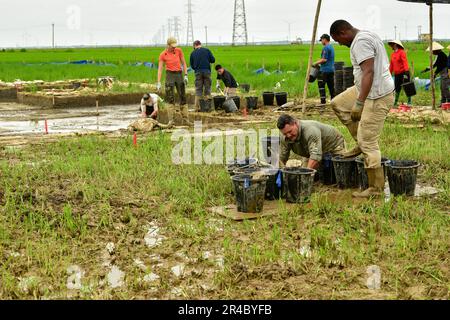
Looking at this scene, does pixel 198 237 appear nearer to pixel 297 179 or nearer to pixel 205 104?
pixel 297 179

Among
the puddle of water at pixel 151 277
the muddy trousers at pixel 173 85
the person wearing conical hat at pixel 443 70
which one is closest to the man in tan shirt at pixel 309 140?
the puddle of water at pixel 151 277

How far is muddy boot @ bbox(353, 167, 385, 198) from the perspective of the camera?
5.70m

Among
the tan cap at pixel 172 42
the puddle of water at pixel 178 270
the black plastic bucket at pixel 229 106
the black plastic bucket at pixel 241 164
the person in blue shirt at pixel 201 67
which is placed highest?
the tan cap at pixel 172 42

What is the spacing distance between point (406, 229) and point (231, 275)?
160 centimetres

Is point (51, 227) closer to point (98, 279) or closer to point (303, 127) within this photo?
point (98, 279)

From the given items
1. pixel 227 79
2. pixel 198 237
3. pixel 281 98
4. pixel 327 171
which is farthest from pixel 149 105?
pixel 198 237

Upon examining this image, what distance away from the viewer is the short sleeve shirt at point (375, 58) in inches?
214

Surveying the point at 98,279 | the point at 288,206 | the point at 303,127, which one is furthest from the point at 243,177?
the point at 98,279

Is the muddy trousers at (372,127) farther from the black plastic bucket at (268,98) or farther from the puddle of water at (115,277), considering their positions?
the black plastic bucket at (268,98)

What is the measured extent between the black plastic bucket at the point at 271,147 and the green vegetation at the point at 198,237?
560 millimetres

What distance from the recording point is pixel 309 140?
19.3 ft

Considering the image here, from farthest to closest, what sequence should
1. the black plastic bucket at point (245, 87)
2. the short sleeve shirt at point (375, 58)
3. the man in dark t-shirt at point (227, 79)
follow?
the black plastic bucket at point (245, 87) < the man in dark t-shirt at point (227, 79) < the short sleeve shirt at point (375, 58)

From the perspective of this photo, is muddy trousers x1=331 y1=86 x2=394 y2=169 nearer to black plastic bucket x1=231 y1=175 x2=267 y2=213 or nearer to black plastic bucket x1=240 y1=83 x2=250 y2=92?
black plastic bucket x1=231 y1=175 x2=267 y2=213

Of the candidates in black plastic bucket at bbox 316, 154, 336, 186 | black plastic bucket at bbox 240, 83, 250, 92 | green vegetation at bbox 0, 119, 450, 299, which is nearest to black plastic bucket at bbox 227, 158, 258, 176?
green vegetation at bbox 0, 119, 450, 299
